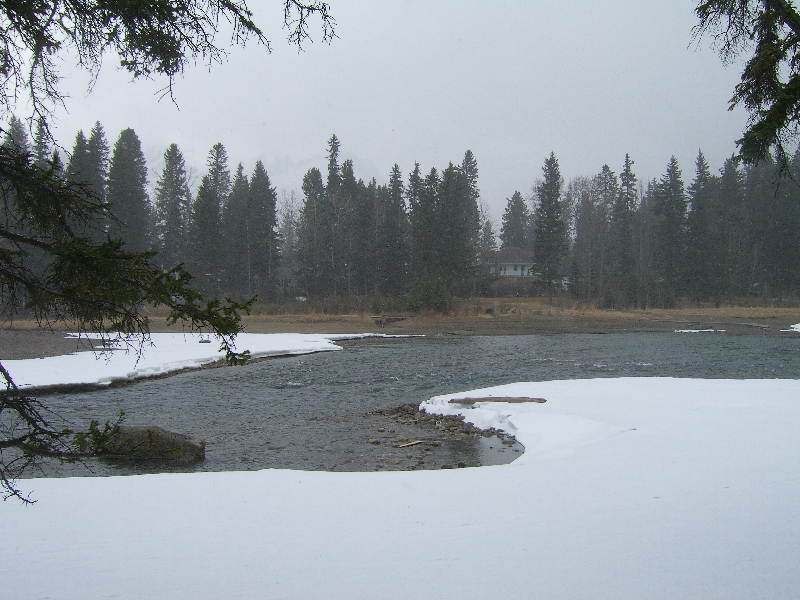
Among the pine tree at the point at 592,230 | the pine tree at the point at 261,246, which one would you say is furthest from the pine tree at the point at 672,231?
the pine tree at the point at 261,246

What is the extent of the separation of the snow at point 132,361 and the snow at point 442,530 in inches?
225

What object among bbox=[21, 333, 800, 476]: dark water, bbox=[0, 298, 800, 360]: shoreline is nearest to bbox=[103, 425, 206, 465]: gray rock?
bbox=[21, 333, 800, 476]: dark water

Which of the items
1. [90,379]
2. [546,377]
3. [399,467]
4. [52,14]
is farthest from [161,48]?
[546,377]

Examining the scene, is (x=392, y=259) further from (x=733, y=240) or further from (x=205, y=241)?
(x=733, y=240)

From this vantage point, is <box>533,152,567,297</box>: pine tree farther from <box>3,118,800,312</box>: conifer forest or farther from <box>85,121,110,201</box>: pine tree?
<box>85,121,110,201</box>: pine tree

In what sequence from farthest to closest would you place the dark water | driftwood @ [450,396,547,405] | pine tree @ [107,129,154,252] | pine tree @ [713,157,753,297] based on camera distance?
pine tree @ [713,157,753,297] < pine tree @ [107,129,154,252] < driftwood @ [450,396,547,405] < the dark water

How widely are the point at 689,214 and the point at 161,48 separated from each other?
69208 mm

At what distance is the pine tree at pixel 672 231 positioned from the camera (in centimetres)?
6375

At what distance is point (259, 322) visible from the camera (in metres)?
43.2

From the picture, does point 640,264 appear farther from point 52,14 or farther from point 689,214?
point 52,14

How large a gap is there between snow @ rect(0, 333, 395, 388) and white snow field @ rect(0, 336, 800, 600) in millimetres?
5665

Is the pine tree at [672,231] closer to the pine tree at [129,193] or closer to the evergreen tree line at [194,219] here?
the evergreen tree line at [194,219]

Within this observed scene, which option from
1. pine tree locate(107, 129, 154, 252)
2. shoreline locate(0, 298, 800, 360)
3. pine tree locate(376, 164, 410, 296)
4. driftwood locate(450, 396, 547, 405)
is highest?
pine tree locate(107, 129, 154, 252)

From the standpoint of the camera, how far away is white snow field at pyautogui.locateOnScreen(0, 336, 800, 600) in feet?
14.4
